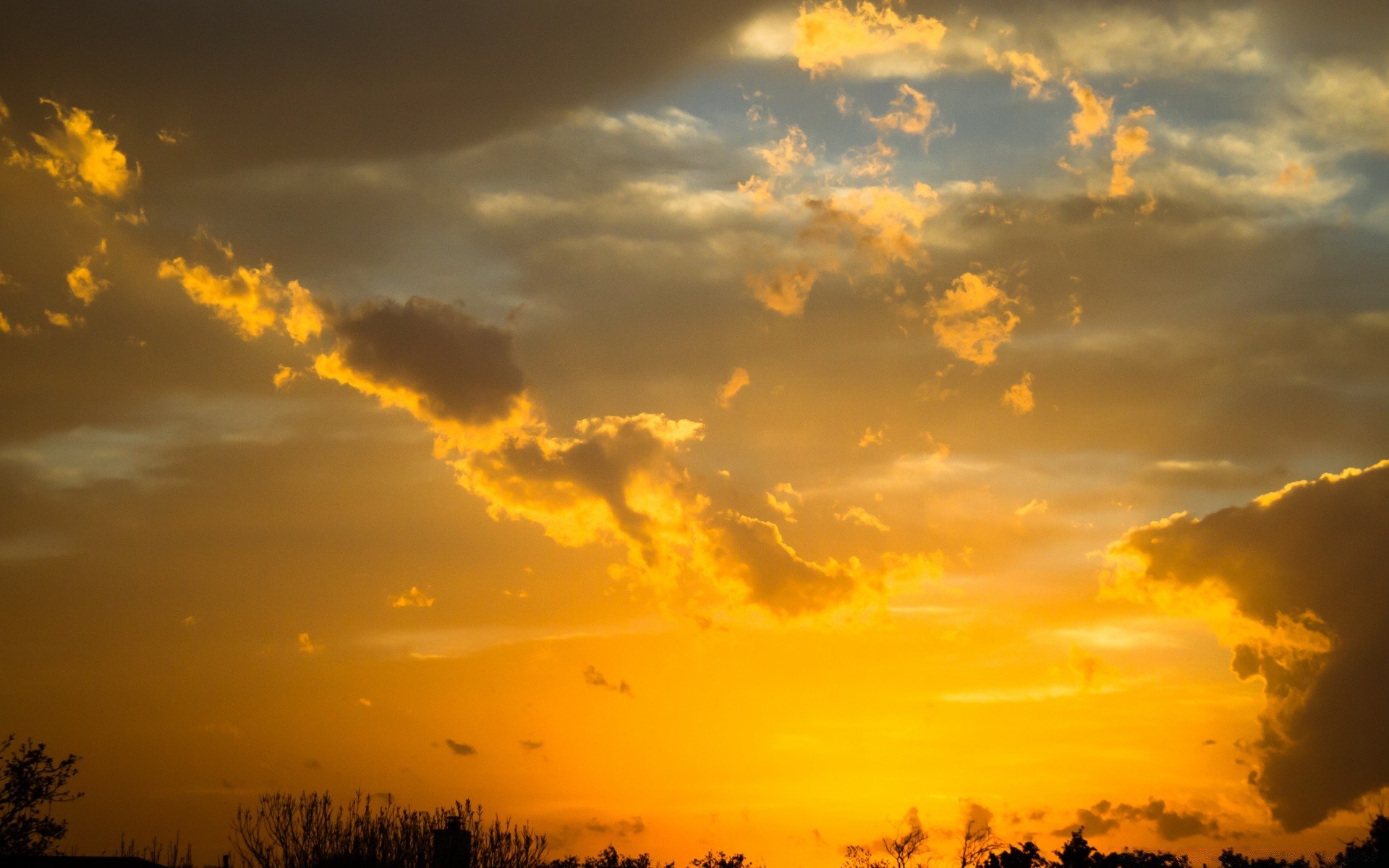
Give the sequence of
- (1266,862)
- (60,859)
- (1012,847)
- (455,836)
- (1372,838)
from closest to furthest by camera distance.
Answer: (60,859)
(455,836)
(1372,838)
(1012,847)
(1266,862)

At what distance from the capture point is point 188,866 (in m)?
44.8

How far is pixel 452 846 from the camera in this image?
48156 mm

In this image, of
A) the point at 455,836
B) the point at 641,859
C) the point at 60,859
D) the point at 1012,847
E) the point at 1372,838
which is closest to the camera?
the point at 60,859

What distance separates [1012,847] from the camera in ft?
187

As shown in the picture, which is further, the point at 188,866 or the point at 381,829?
the point at 381,829

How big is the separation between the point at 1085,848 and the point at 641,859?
3656 centimetres

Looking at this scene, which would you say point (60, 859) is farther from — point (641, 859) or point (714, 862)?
point (714, 862)

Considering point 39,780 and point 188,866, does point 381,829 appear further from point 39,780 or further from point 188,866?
point 39,780

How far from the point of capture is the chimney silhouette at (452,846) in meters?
47.8

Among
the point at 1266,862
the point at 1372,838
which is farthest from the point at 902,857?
the point at 1372,838

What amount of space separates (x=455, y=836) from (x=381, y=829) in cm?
309

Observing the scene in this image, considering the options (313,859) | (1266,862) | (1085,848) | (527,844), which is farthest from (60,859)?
(1266,862)

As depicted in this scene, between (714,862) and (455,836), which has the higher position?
(455,836)

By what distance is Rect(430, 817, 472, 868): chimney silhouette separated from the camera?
47781 millimetres
